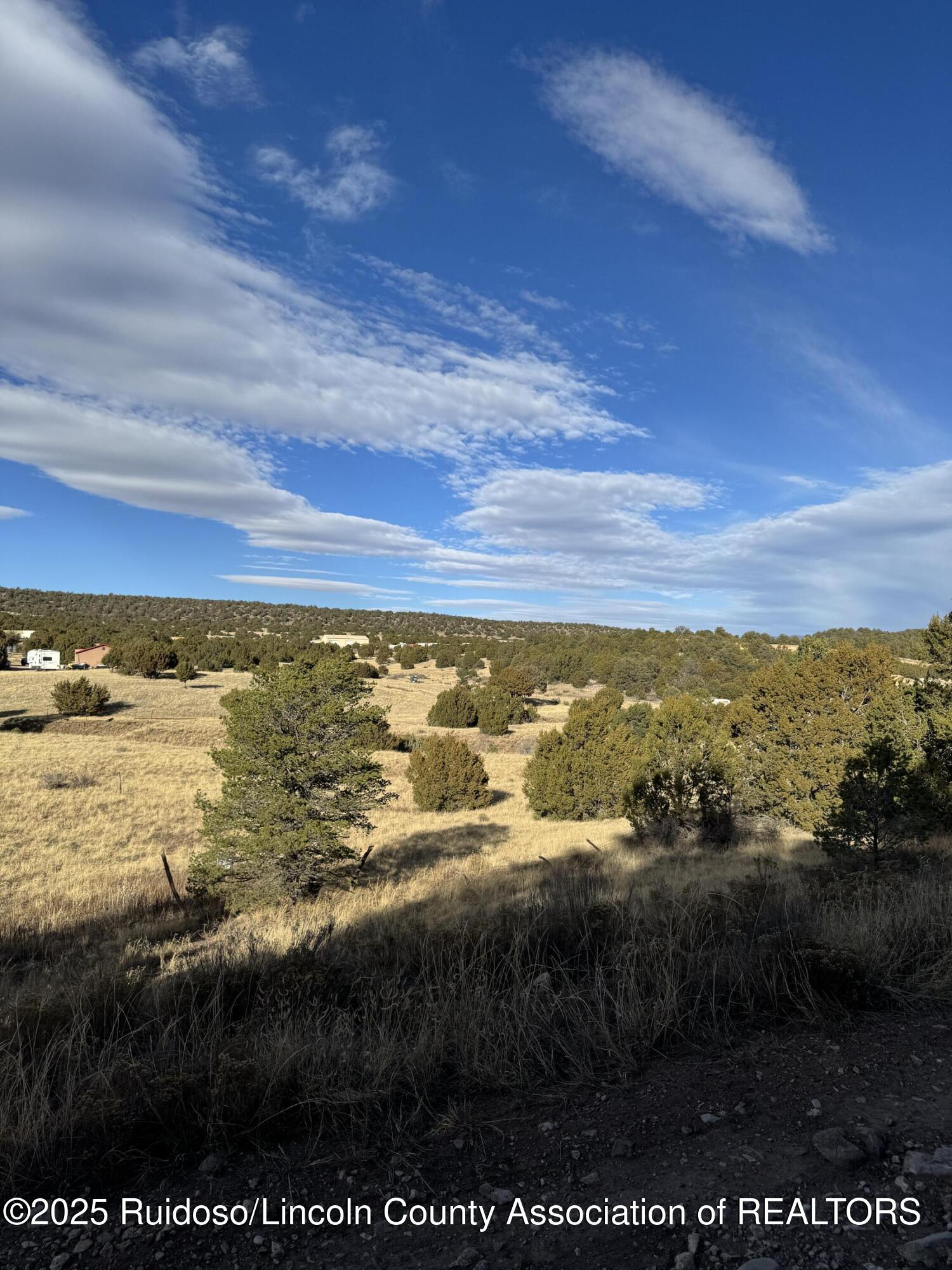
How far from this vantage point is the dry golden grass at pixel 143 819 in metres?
16.3

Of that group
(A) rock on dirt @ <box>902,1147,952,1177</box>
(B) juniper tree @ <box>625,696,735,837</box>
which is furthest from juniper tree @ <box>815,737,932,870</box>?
(A) rock on dirt @ <box>902,1147,952,1177</box>

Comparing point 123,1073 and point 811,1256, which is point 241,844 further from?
point 811,1256

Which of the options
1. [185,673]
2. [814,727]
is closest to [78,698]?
[185,673]

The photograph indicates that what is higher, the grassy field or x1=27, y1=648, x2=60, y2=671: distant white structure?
the grassy field

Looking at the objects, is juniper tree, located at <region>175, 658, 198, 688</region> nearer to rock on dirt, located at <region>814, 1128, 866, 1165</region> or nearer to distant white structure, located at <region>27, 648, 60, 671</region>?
distant white structure, located at <region>27, 648, 60, 671</region>

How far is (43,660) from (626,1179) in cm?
6980

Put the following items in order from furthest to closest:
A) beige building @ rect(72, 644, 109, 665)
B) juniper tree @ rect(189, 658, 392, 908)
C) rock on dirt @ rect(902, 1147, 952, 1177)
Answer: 1. beige building @ rect(72, 644, 109, 665)
2. juniper tree @ rect(189, 658, 392, 908)
3. rock on dirt @ rect(902, 1147, 952, 1177)

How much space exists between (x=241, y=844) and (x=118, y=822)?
12000 millimetres

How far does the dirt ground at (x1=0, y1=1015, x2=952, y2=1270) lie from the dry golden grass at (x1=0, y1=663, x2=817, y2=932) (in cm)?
1149

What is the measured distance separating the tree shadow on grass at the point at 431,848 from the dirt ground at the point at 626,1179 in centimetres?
1402

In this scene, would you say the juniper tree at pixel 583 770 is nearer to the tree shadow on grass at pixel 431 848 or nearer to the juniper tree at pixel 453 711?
the tree shadow on grass at pixel 431 848

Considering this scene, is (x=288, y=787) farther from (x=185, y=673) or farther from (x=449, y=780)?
(x=185, y=673)

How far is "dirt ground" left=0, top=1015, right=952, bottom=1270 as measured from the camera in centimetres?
215

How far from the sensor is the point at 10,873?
17.2m
